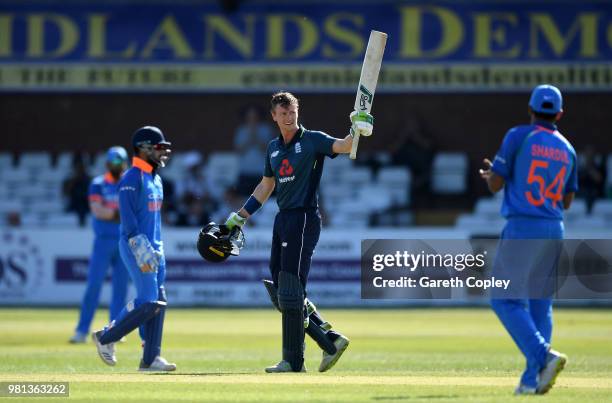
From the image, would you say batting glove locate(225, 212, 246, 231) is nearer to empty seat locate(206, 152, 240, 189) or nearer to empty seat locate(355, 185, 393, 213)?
empty seat locate(355, 185, 393, 213)

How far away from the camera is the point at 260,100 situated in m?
30.0

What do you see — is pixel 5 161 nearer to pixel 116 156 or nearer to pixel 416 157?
pixel 416 157

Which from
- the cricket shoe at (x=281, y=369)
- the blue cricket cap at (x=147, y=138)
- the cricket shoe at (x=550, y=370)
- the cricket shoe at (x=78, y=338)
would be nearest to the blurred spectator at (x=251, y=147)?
the cricket shoe at (x=78, y=338)

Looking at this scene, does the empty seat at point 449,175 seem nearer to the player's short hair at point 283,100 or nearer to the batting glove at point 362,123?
the player's short hair at point 283,100

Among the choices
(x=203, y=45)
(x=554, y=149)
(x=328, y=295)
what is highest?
(x=203, y=45)

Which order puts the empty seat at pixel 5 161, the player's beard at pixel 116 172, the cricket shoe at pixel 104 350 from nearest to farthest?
the cricket shoe at pixel 104 350 → the player's beard at pixel 116 172 → the empty seat at pixel 5 161

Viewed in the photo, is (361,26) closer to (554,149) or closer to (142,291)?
(142,291)

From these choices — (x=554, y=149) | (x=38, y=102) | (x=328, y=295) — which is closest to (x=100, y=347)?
(x=554, y=149)

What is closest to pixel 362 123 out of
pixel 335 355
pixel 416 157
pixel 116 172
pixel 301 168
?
pixel 301 168

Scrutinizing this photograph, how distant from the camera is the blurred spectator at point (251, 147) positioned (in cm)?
2802

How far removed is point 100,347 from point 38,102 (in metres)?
20.1

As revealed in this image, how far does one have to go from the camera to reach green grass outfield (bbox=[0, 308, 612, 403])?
30.3ft

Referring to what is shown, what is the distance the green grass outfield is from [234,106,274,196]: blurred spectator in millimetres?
5830

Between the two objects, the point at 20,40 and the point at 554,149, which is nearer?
the point at 554,149
